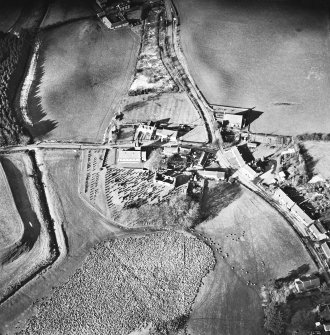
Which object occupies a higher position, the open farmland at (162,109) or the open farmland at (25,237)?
the open farmland at (162,109)

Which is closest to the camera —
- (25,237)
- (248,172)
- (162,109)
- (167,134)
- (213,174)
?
(25,237)

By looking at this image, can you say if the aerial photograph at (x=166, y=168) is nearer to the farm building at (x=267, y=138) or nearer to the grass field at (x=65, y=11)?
the farm building at (x=267, y=138)

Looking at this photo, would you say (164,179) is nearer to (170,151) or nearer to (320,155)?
(170,151)

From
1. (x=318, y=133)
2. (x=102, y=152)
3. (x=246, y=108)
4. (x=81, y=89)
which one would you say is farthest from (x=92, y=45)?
(x=318, y=133)

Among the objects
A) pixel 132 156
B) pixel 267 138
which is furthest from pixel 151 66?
pixel 267 138

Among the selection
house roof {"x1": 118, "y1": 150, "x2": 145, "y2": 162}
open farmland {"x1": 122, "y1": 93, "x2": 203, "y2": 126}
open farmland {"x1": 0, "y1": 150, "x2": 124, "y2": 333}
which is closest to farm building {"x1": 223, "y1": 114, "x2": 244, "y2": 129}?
open farmland {"x1": 122, "y1": 93, "x2": 203, "y2": 126}

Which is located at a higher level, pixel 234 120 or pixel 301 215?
pixel 234 120

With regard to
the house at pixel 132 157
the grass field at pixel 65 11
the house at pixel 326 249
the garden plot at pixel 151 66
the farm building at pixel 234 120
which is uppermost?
the grass field at pixel 65 11

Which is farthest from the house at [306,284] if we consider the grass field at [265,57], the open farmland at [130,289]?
the grass field at [265,57]
